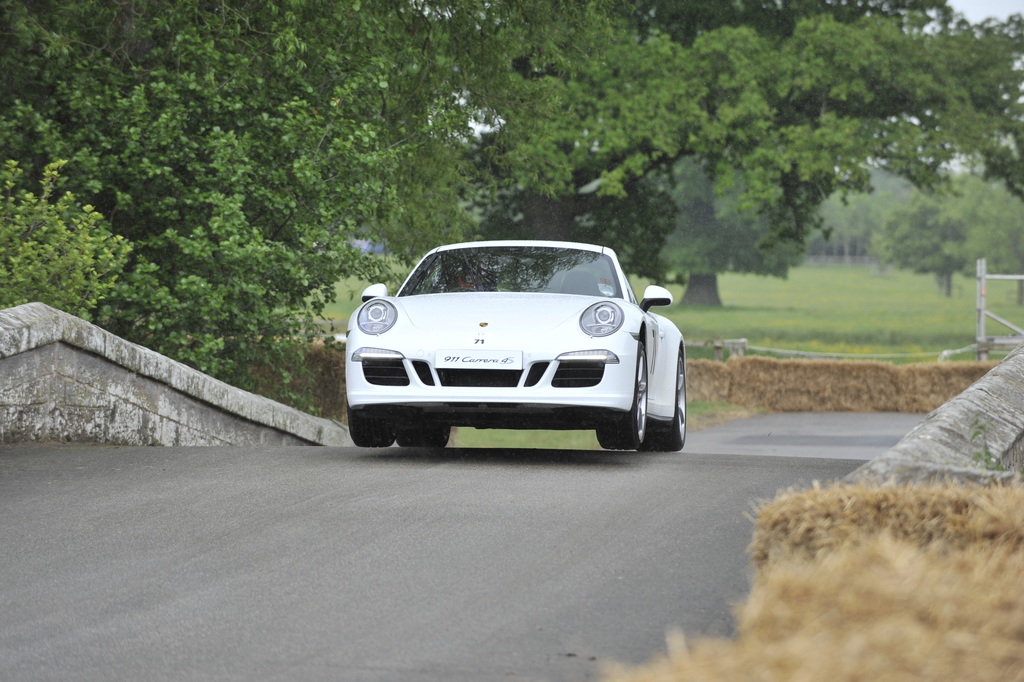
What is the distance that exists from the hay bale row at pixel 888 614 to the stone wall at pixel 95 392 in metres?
6.53

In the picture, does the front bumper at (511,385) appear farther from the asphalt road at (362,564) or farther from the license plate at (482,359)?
the asphalt road at (362,564)

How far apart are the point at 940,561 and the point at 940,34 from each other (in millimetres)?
32362

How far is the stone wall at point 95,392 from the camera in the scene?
918 cm

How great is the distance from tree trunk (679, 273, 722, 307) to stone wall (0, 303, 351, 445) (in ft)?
308

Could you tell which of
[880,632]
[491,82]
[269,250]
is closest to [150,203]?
[269,250]

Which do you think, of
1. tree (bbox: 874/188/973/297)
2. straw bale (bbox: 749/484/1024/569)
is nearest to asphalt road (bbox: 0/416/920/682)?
straw bale (bbox: 749/484/1024/569)

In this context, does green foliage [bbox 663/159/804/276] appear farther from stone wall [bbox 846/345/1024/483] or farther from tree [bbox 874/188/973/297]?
stone wall [bbox 846/345/1024/483]

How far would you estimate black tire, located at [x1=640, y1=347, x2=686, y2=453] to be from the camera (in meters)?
10.7

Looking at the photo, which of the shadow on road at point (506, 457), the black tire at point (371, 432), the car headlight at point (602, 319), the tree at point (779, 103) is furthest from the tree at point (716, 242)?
the car headlight at point (602, 319)

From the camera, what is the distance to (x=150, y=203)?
12.8 metres

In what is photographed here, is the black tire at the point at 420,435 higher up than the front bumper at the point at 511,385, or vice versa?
the front bumper at the point at 511,385

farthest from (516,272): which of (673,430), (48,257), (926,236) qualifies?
(926,236)

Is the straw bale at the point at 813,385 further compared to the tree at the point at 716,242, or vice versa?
the tree at the point at 716,242

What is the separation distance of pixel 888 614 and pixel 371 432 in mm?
6604
